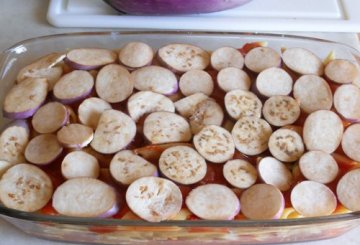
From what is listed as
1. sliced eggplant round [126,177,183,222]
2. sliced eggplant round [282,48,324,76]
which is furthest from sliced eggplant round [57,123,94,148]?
sliced eggplant round [282,48,324,76]

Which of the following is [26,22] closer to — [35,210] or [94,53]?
[94,53]

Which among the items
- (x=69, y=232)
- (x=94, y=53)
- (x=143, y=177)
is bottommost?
(x=69, y=232)

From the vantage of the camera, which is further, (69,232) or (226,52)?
→ (226,52)

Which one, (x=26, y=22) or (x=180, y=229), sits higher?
(x=26, y=22)

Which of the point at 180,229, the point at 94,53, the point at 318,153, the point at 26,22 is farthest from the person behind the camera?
the point at 26,22

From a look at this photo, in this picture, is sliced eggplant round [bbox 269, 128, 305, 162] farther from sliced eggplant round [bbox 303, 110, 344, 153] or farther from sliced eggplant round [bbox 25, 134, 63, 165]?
sliced eggplant round [bbox 25, 134, 63, 165]

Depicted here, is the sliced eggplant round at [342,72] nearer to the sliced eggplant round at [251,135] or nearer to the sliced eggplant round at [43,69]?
the sliced eggplant round at [251,135]

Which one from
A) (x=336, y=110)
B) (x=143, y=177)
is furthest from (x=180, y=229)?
(x=336, y=110)
